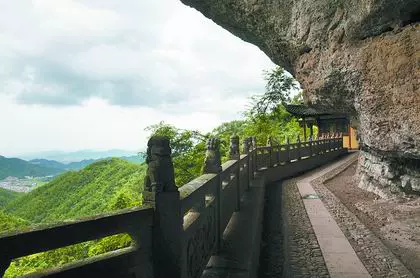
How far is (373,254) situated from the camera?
656 cm

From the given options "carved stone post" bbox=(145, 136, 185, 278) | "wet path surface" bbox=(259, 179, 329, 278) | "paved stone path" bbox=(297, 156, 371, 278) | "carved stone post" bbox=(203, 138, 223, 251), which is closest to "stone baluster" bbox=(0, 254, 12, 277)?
"carved stone post" bbox=(145, 136, 185, 278)

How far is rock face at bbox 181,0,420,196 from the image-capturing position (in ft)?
29.6

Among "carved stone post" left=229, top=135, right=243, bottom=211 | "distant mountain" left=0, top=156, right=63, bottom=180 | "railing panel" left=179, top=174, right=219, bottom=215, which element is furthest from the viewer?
"distant mountain" left=0, top=156, right=63, bottom=180

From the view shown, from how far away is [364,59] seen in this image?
32.9 feet

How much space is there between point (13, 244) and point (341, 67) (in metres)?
10.9

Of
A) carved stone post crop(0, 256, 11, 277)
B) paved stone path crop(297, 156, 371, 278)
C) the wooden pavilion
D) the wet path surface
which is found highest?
the wooden pavilion

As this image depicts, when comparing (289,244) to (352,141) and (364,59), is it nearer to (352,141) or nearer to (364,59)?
(364,59)

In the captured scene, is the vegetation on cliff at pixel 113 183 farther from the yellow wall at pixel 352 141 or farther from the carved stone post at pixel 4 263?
the carved stone post at pixel 4 263

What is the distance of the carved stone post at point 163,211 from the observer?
2.77 meters

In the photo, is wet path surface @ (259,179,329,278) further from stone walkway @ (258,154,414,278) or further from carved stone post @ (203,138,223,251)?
carved stone post @ (203,138,223,251)

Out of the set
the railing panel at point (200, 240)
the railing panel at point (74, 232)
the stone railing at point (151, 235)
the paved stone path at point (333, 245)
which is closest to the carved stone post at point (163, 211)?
the stone railing at point (151, 235)

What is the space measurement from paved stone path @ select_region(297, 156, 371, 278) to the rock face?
10.2 ft

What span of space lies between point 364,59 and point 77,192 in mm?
58162

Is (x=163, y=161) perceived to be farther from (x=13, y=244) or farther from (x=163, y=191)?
(x=13, y=244)
